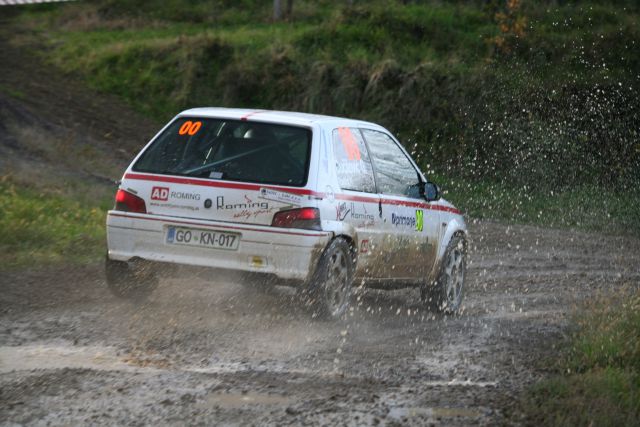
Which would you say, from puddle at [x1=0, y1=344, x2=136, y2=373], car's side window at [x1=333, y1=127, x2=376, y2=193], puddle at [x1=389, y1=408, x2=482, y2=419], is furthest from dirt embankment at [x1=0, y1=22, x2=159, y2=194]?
puddle at [x1=389, y1=408, x2=482, y2=419]

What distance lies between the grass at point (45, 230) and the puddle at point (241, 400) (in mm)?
5538

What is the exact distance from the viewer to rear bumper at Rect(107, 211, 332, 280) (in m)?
8.42

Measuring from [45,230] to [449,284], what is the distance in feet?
15.6

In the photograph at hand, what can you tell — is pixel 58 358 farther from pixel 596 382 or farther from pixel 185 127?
pixel 596 382

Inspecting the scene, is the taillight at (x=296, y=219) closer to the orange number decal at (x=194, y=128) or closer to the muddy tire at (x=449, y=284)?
the orange number decal at (x=194, y=128)

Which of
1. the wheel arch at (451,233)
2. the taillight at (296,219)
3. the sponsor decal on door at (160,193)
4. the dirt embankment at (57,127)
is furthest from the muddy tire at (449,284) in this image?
the dirt embankment at (57,127)

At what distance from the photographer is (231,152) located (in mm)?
8914

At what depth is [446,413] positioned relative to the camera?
6125mm

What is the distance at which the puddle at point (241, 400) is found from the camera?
19.8ft

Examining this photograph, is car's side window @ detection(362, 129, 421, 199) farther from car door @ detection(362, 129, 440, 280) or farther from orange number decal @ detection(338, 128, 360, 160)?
orange number decal @ detection(338, 128, 360, 160)

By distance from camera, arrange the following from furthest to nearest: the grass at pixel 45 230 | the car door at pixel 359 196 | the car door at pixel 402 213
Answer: the grass at pixel 45 230 < the car door at pixel 402 213 < the car door at pixel 359 196

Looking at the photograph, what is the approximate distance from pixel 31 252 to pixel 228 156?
390 centimetres

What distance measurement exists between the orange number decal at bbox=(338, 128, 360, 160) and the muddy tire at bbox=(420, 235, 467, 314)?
1.72m

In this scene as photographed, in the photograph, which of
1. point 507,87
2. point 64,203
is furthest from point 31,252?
point 507,87
